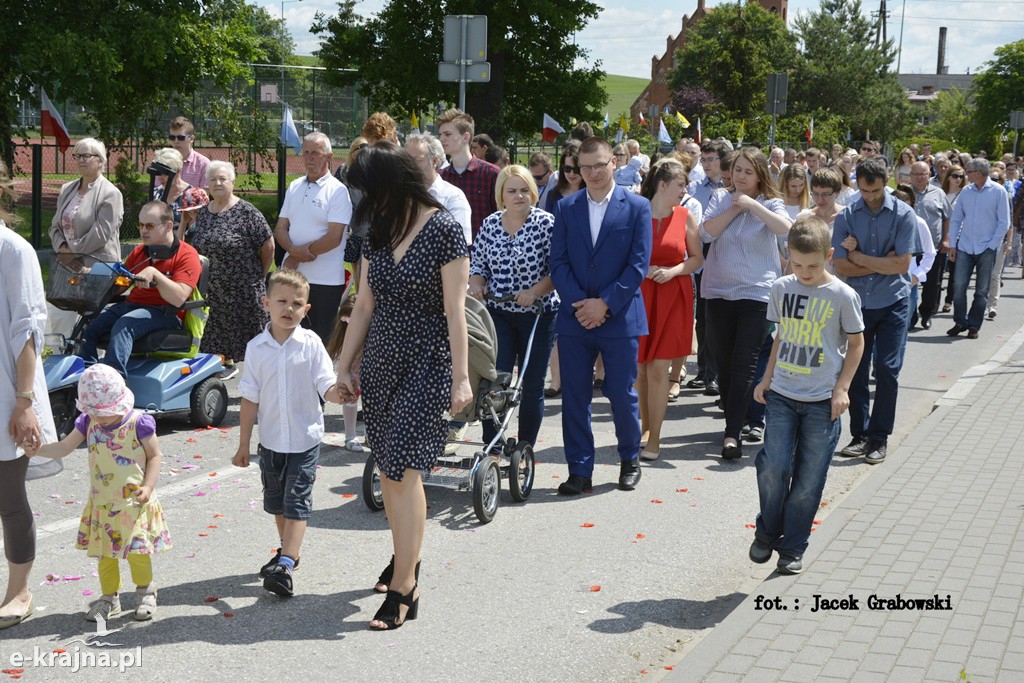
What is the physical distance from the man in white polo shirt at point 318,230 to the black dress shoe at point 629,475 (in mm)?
2540

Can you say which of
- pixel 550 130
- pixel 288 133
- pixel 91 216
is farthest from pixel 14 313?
pixel 550 130

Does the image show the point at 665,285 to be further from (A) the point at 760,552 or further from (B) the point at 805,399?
(A) the point at 760,552

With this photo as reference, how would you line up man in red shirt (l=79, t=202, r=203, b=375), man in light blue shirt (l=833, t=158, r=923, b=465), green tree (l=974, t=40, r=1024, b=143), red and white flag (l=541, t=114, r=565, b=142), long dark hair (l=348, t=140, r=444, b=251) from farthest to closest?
green tree (l=974, t=40, r=1024, b=143), red and white flag (l=541, t=114, r=565, b=142), man in red shirt (l=79, t=202, r=203, b=375), man in light blue shirt (l=833, t=158, r=923, b=465), long dark hair (l=348, t=140, r=444, b=251)

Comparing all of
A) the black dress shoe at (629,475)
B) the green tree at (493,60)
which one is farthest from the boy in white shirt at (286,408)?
the green tree at (493,60)

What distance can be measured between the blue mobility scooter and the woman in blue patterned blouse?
2448mm

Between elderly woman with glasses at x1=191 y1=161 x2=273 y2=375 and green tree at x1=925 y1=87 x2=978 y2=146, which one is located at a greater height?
green tree at x1=925 y1=87 x2=978 y2=146

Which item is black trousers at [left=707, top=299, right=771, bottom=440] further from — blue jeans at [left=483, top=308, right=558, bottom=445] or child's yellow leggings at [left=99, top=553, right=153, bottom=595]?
child's yellow leggings at [left=99, top=553, right=153, bottom=595]

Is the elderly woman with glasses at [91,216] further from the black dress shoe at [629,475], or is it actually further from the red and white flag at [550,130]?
the red and white flag at [550,130]

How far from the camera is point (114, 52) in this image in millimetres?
19109

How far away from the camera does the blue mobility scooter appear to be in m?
8.67

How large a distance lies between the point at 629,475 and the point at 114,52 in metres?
14.1

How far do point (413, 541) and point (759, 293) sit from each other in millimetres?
4081

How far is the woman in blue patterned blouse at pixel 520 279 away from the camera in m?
7.77

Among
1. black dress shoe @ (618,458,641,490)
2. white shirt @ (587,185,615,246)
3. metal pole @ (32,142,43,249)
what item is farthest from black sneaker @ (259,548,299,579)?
metal pole @ (32,142,43,249)
